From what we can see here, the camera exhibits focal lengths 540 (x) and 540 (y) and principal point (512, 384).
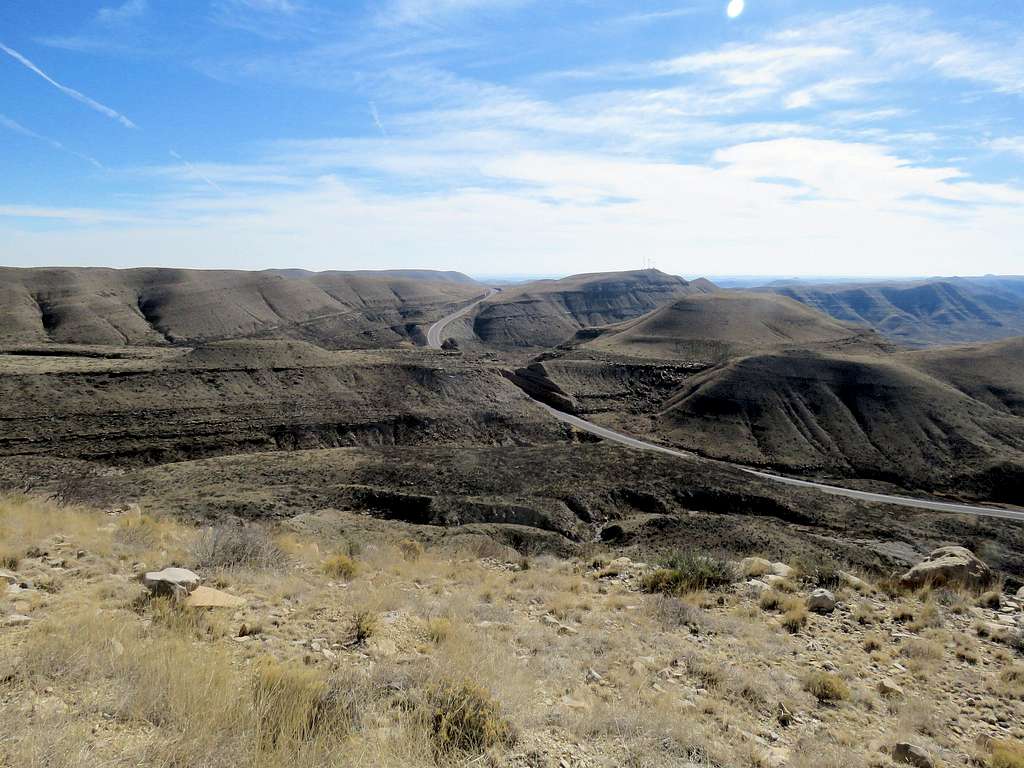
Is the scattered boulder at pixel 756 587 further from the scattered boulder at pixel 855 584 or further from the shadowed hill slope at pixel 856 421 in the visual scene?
the shadowed hill slope at pixel 856 421

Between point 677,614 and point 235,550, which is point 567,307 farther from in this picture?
point 235,550

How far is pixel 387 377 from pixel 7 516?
32.0 meters

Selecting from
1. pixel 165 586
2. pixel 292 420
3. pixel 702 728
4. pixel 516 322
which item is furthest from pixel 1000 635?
pixel 516 322

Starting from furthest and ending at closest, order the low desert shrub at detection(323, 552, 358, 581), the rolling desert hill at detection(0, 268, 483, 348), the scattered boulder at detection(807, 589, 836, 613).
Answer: the rolling desert hill at detection(0, 268, 483, 348)
the low desert shrub at detection(323, 552, 358, 581)
the scattered boulder at detection(807, 589, 836, 613)

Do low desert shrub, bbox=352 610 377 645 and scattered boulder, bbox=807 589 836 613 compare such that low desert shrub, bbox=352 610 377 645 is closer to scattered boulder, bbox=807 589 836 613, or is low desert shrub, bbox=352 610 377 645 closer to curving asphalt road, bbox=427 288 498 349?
scattered boulder, bbox=807 589 836 613

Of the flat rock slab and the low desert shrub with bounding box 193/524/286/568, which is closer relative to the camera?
the flat rock slab

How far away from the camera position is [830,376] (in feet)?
178

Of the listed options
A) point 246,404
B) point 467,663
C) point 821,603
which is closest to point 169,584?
point 467,663

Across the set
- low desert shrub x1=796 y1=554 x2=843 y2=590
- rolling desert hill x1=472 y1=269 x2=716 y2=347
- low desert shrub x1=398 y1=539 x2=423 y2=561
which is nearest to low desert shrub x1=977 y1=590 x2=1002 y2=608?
low desert shrub x1=796 y1=554 x2=843 y2=590

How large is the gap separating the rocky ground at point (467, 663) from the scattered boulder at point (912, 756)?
2cm

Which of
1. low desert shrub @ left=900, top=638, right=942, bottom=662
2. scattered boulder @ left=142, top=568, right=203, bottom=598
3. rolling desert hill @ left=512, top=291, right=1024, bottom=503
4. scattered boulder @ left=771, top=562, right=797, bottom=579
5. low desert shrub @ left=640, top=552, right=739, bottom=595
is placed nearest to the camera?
scattered boulder @ left=142, top=568, right=203, bottom=598

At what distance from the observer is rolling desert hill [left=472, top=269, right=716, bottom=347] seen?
120m

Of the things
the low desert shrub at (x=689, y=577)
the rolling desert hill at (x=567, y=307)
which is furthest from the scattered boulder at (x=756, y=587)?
the rolling desert hill at (x=567, y=307)

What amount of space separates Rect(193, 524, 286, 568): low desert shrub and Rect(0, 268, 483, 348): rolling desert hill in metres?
73.1
